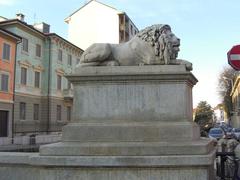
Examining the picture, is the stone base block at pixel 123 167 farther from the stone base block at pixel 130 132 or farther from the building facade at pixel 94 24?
the building facade at pixel 94 24

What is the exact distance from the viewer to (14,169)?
6184 millimetres

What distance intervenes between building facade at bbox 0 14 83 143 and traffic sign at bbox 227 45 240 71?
1524 inches

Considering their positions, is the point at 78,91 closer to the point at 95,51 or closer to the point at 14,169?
the point at 95,51

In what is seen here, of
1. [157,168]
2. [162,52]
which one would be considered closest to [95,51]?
[162,52]

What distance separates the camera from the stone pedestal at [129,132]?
222 inches

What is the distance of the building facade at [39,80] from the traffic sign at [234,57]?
38709 mm

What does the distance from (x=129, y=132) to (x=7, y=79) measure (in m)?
39.4

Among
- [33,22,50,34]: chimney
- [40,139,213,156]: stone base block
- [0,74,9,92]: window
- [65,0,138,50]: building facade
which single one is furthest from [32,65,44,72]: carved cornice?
[40,139,213,156]: stone base block

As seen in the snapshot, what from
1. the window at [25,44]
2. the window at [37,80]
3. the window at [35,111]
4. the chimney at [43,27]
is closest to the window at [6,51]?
the window at [25,44]

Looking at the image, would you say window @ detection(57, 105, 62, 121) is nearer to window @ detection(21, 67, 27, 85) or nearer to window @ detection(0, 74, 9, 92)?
window @ detection(21, 67, 27, 85)

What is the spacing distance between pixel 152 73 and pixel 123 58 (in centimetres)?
73

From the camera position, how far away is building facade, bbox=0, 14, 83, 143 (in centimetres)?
4634

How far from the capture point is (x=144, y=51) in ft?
21.8

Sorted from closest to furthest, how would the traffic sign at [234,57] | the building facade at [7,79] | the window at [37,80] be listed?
the traffic sign at [234,57], the building facade at [7,79], the window at [37,80]
